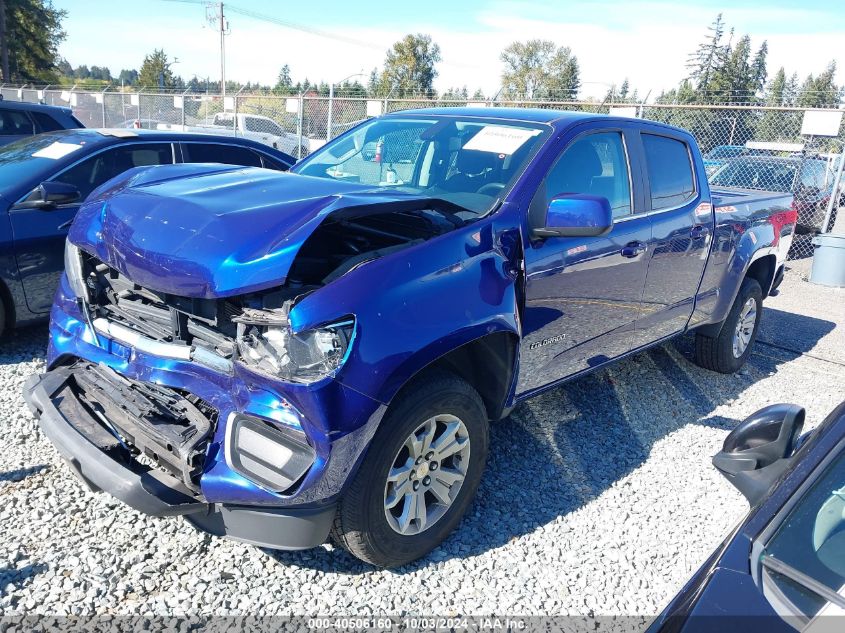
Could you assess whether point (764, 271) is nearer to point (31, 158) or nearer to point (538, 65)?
point (31, 158)

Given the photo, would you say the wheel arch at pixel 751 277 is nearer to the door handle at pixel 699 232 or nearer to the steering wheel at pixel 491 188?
the door handle at pixel 699 232

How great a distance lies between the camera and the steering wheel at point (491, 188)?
327 cm

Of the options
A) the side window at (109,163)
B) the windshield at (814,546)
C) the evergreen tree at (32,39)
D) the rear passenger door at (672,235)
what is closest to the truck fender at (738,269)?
the rear passenger door at (672,235)

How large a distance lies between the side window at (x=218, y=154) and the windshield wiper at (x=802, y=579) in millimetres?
5238

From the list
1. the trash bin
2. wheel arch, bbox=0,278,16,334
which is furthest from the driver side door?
the trash bin

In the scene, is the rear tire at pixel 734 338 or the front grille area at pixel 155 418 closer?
the front grille area at pixel 155 418

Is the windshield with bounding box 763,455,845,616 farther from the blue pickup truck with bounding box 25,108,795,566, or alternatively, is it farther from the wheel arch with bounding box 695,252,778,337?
the wheel arch with bounding box 695,252,778,337

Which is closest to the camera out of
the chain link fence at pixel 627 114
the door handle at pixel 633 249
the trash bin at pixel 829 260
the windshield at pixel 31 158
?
the door handle at pixel 633 249

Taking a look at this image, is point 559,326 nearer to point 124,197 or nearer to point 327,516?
point 327,516

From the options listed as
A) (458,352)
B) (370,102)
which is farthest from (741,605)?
(370,102)

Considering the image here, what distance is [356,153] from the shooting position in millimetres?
4176

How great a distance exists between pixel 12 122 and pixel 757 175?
12512 millimetres

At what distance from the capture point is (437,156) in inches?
147

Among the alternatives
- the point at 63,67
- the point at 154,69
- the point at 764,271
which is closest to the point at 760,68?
the point at 154,69
